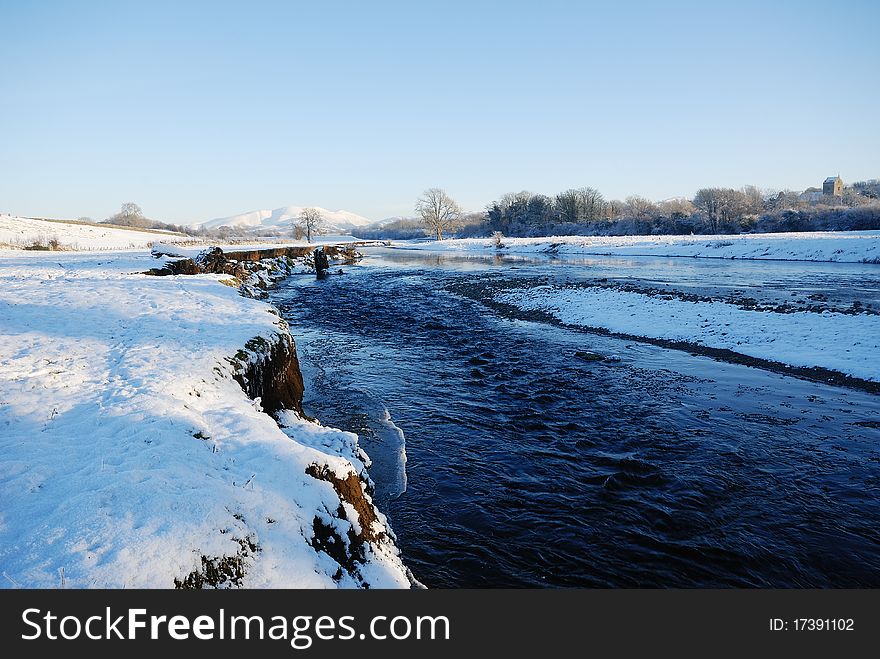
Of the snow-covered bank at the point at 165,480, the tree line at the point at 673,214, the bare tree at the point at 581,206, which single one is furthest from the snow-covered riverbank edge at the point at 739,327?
the bare tree at the point at 581,206

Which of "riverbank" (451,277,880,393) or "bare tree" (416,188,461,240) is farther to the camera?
"bare tree" (416,188,461,240)

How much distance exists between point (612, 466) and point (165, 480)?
21.8 feet

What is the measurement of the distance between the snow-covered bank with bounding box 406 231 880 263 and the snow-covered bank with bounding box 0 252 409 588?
1980 inches

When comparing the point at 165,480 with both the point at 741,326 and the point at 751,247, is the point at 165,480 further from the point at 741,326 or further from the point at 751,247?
the point at 751,247

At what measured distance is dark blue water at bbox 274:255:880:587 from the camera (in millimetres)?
5492

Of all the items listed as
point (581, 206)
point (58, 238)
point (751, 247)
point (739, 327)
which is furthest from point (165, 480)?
point (581, 206)

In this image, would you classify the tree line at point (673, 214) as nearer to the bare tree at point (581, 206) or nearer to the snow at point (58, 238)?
the bare tree at point (581, 206)

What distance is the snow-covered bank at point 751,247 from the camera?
40.7 metres

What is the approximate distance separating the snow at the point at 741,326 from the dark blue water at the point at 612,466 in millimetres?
2010

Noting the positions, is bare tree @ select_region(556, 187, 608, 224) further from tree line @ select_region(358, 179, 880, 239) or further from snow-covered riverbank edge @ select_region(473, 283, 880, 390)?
snow-covered riverbank edge @ select_region(473, 283, 880, 390)

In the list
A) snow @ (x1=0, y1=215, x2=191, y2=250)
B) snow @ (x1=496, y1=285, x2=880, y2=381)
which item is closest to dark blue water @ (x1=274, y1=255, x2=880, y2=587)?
snow @ (x1=496, y1=285, x2=880, y2=381)
